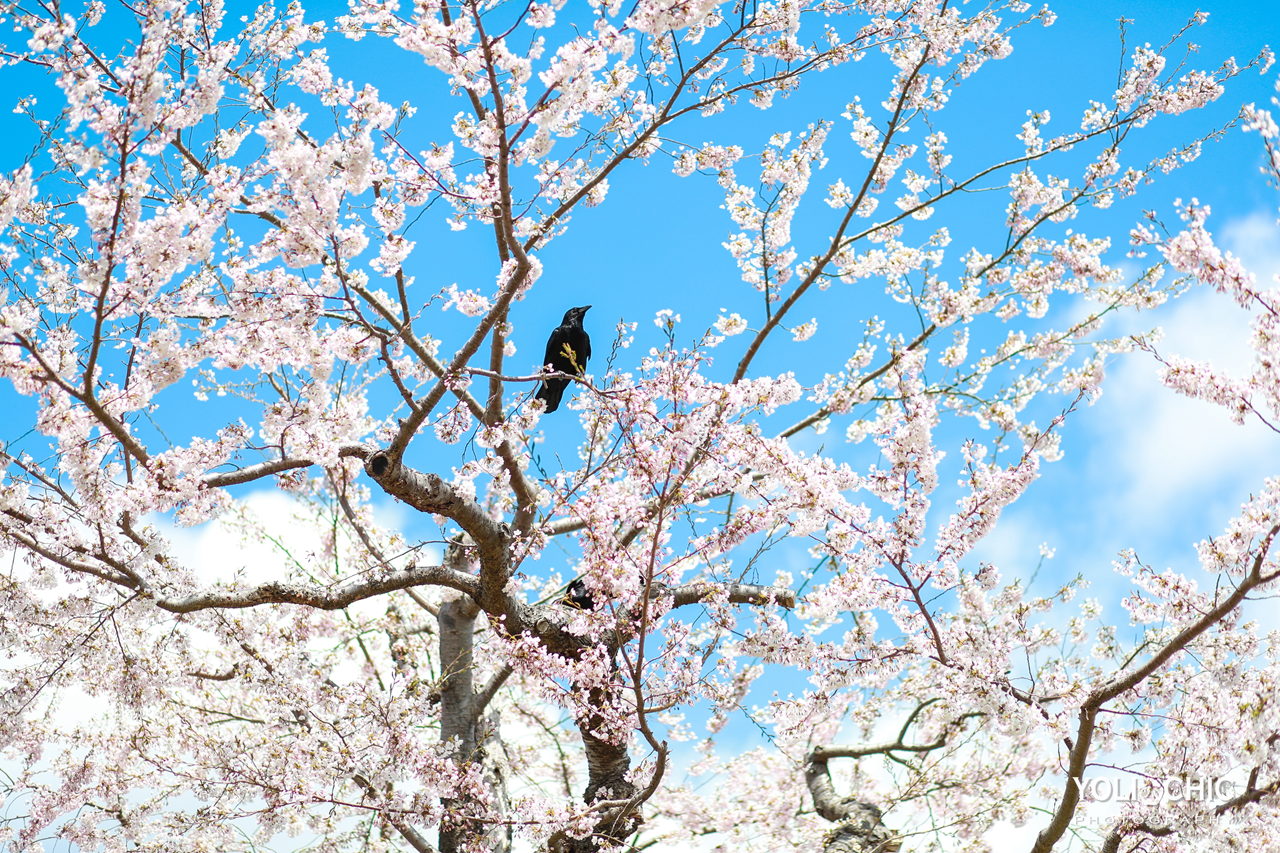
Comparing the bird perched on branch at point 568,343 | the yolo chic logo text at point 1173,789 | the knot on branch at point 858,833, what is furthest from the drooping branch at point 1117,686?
the bird perched on branch at point 568,343

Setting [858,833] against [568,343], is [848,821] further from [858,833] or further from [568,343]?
[568,343]

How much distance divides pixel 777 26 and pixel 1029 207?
8.34 ft

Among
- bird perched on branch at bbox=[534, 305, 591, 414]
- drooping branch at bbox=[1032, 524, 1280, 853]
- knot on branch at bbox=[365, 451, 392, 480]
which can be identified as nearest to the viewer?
drooping branch at bbox=[1032, 524, 1280, 853]

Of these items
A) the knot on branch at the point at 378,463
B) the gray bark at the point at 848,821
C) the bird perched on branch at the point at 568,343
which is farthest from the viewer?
the gray bark at the point at 848,821

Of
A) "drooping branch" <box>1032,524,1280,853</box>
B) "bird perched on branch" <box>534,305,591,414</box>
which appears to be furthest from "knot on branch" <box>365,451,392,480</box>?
"drooping branch" <box>1032,524,1280,853</box>

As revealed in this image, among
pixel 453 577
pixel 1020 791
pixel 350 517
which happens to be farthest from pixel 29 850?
pixel 1020 791

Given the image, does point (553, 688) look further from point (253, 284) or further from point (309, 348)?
point (253, 284)

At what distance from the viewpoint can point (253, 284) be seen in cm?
383

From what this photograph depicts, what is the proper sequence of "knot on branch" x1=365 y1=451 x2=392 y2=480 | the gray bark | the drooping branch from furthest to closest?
the gray bark → "knot on branch" x1=365 y1=451 x2=392 y2=480 → the drooping branch

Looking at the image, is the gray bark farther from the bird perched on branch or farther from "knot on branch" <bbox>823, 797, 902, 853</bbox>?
the bird perched on branch

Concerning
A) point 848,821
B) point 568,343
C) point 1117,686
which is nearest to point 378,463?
point 568,343

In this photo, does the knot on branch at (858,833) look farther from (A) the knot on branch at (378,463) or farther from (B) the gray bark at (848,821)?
(A) the knot on branch at (378,463)

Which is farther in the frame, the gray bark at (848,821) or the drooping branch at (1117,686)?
the gray bark at (848,821)

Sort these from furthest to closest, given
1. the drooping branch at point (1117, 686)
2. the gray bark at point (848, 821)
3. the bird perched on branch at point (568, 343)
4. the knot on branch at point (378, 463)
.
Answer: the gray bark at point (848, 821), the bird perched on branch at point (568, 343), the knot on branch at point (378, 463), the drooping branch at point (1117, 686)
